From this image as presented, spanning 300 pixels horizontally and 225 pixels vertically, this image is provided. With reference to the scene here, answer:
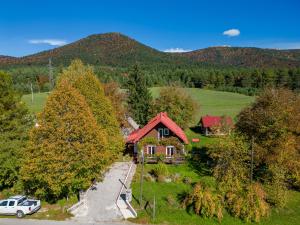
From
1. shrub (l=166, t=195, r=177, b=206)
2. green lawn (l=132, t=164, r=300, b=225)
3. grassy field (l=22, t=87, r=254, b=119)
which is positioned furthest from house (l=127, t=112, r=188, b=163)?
grassy field (l=22, t=87, r=254, b=119)

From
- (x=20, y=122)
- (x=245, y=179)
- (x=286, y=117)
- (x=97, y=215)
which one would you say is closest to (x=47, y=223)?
(x=97, y=215)

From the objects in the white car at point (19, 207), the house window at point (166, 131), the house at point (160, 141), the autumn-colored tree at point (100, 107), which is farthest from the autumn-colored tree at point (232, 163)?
the white car at point (19, 207)

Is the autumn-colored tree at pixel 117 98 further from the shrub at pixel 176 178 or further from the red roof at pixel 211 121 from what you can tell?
the shrub at pixel 176 178

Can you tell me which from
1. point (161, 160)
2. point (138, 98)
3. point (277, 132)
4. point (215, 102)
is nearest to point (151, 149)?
point (161, 160)

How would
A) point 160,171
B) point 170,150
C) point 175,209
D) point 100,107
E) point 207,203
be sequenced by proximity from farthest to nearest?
point 170,150 < point 100,107 < point 160,171 < point 175,209 < point 207,203

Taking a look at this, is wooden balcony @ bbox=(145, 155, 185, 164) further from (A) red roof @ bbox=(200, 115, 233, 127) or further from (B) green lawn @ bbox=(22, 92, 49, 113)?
(B) green lawn @ bbox=(22, 92, 49, 113)

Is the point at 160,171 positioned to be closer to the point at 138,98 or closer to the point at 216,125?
the point at 216,125
